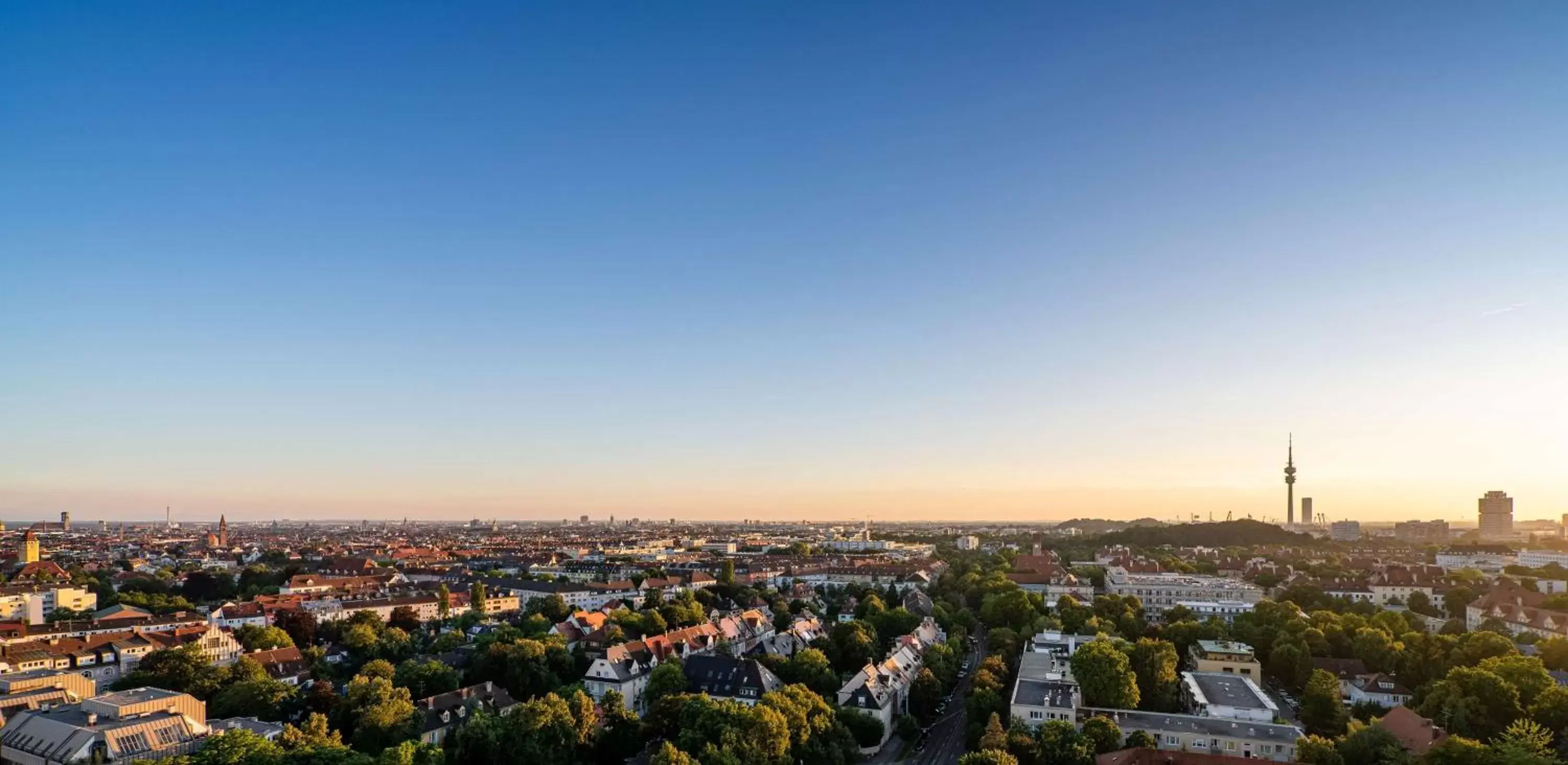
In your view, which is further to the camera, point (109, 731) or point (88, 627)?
point (88, 627)

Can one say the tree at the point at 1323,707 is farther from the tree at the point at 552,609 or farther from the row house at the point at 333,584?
the row house at the point at 333,584

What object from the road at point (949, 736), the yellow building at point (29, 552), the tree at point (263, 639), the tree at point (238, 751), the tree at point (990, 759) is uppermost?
the tree at point (238, 751)

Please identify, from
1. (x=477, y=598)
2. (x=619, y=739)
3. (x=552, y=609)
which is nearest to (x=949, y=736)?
(x=619, y=739)

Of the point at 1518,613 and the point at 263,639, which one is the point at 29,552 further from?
the point at 1518,613

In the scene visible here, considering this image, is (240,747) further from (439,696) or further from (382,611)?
(382,611)

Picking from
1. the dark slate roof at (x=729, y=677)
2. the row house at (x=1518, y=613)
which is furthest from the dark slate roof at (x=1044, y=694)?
the row house at (x=1518, y=613)

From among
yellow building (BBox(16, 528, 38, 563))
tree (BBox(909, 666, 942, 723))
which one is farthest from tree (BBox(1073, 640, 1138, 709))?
yellow building (BBox(16, 528, 38, 563))
